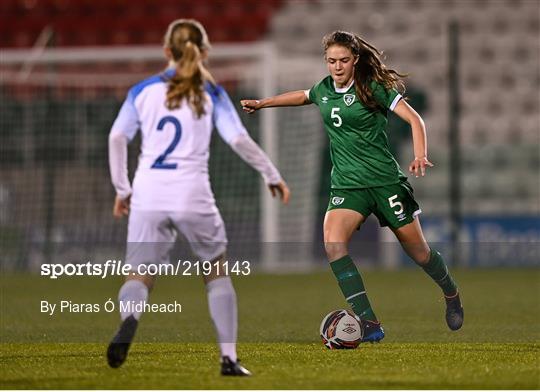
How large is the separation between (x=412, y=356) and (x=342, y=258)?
0.87 m

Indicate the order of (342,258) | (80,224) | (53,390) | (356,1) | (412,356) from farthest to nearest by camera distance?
(356,1) < (80,224) < (342,258) < (412,356) < (53,390)

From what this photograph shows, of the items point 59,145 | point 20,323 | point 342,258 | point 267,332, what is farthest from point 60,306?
point 59,145

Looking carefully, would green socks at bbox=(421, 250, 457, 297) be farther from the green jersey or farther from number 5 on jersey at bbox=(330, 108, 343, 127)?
number 5 on jersey at bbox=(330, 108, 343, 127)

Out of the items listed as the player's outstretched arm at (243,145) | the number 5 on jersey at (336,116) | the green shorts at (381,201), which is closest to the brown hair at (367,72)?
the number 5 on jersey at (336,116)

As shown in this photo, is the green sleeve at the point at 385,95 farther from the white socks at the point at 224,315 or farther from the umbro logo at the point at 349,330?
the white socks at the point at 224,315

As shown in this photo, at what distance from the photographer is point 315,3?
23.9 metres

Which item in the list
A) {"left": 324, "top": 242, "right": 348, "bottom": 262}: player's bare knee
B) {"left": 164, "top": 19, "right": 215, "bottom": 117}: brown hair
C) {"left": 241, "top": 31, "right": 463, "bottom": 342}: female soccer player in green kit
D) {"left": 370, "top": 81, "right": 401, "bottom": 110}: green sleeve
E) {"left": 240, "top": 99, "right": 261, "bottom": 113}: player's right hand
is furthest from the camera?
{"left": 324, "top": 242, "right": 348, "bottom": 262}: player's bare knee

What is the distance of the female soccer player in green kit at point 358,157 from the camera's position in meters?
7.71

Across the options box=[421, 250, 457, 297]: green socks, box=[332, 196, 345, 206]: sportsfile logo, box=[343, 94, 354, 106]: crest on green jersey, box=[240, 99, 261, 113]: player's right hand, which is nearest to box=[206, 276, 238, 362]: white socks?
box=[240, 99, 261, 113]: player's right hand

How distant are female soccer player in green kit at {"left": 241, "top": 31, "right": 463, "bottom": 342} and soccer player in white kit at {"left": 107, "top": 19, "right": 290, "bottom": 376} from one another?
162cm

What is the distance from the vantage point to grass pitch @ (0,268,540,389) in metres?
6.13

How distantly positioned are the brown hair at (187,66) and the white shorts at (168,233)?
1.62 feet

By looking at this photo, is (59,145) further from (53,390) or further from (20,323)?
(53,390)

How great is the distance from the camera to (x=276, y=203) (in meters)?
17.6
